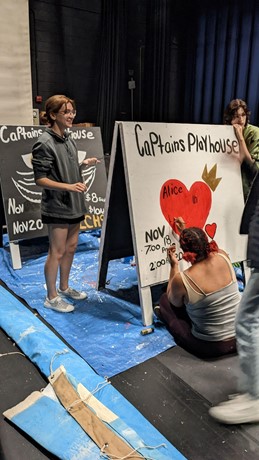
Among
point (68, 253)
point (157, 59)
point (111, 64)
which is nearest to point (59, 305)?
point (68, 253)

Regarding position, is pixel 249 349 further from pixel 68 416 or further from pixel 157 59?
pixel 157 59

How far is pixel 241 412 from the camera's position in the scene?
4.50ft

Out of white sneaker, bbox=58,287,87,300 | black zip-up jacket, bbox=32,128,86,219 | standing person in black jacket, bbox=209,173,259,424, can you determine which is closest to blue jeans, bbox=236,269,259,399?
standing person in black jacket, bbox=209,173,259,424

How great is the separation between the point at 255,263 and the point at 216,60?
3896 mm

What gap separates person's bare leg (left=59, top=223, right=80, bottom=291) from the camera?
2.19m

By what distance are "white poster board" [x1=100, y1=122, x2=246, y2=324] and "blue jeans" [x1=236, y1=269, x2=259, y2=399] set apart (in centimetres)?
76

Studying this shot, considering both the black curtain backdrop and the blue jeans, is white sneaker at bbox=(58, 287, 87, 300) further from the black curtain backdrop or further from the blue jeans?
the black curtain backdrop

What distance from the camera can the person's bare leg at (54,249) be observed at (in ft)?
6.75

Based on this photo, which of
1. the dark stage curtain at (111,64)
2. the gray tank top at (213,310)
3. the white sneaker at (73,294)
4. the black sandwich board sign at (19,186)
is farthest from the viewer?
the dark stage curtain at (111,64)

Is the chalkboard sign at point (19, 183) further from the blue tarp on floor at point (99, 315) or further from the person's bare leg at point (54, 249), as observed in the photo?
the person's bare leg at point (54, 249)

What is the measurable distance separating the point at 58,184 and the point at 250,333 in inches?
46.8

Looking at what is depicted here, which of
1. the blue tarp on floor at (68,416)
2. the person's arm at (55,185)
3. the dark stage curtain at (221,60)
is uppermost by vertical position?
the dark stage curtain at (221,60)

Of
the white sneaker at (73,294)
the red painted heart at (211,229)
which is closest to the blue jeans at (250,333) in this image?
the red painted heart at (211,229)

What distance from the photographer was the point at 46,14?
4.32 meters
